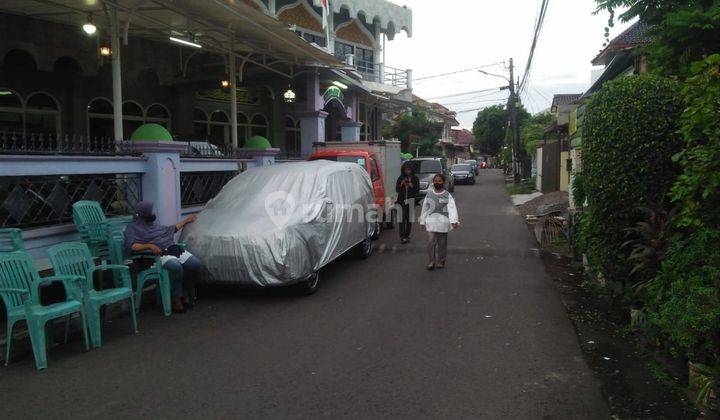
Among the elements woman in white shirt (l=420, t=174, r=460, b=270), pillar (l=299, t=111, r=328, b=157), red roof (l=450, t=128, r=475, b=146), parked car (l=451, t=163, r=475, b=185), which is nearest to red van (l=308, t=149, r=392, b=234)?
woman in white shirt (l=420, t=174, r=460, b=270)

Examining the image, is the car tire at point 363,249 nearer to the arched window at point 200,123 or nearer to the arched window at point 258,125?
the arched window at point 200,123

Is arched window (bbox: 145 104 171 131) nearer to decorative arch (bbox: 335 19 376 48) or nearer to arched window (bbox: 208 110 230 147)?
arched window (bbox: 208 110 230 147)

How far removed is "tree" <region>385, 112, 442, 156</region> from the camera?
1458 inches

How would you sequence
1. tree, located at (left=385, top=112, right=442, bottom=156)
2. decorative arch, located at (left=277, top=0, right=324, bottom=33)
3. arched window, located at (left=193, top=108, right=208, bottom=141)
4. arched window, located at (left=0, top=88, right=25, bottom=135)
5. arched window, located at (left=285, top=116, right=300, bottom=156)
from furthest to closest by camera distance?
tree, located at (left=385, top=112, right=442, bottom=156)
arched window, located at (left=285, top=116, right=300, bottom=156)
decorative arch, located at (left=277, top=0, right=324, bottom=33)
arched window, located at (left=193, top=108, right=208, bottom=141)
arched window, located at (left=0, top=88, right=25, bottom=135)

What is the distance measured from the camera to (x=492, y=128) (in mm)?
68000

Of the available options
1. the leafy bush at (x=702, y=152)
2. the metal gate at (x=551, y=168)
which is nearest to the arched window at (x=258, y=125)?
the metal gate at (x=551, y=168)

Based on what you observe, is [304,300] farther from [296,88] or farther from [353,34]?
[353,34]

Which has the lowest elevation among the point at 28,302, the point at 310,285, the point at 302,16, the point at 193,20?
the point at 310,285

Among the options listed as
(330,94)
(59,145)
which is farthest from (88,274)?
(330,94)

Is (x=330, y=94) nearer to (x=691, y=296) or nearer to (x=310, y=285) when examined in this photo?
(x=310, y=285)

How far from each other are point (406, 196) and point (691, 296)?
26.7ft

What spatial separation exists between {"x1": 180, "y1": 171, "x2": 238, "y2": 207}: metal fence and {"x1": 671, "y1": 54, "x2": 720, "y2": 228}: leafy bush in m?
7.38

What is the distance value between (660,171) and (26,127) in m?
13.6

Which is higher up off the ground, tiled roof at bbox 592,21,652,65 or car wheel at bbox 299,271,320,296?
tiled roof at bbox 592,21,652,65
